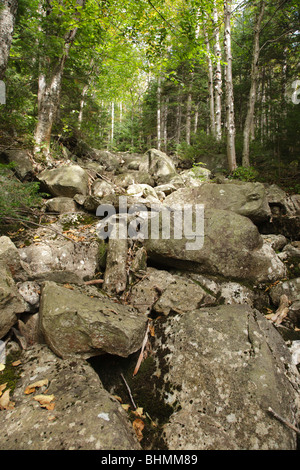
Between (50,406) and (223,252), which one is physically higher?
(223,252)

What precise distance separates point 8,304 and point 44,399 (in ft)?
4.05

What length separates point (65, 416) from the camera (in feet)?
6.59

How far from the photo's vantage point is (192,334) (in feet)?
9.73

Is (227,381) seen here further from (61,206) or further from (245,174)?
(245,174)

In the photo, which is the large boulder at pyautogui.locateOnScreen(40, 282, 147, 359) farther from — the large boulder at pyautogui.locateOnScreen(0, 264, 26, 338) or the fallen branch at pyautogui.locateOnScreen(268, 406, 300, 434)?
the fallen branch at pyautogui.locateOnScreen(268, 406, 300, 434)

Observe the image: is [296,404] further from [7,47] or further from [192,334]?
[7,47]

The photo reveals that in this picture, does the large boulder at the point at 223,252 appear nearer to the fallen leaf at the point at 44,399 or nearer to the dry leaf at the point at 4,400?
the fallen leaf at the point at 44,399

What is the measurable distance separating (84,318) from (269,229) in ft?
17.1

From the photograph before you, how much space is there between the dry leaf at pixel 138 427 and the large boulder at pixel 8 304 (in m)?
1.86

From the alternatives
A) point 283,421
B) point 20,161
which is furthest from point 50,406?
point 20,161

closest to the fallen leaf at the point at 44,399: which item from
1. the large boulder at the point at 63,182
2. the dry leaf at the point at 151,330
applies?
the dry leaf at the point at 151,330

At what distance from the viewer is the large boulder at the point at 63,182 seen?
22.2ft

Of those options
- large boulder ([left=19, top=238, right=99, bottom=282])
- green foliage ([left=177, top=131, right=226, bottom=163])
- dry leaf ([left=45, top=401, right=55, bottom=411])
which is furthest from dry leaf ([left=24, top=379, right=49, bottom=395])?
green foliage ([left=177, top=131, right=226, bottom=163])

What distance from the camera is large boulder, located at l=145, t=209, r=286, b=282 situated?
162 inches
